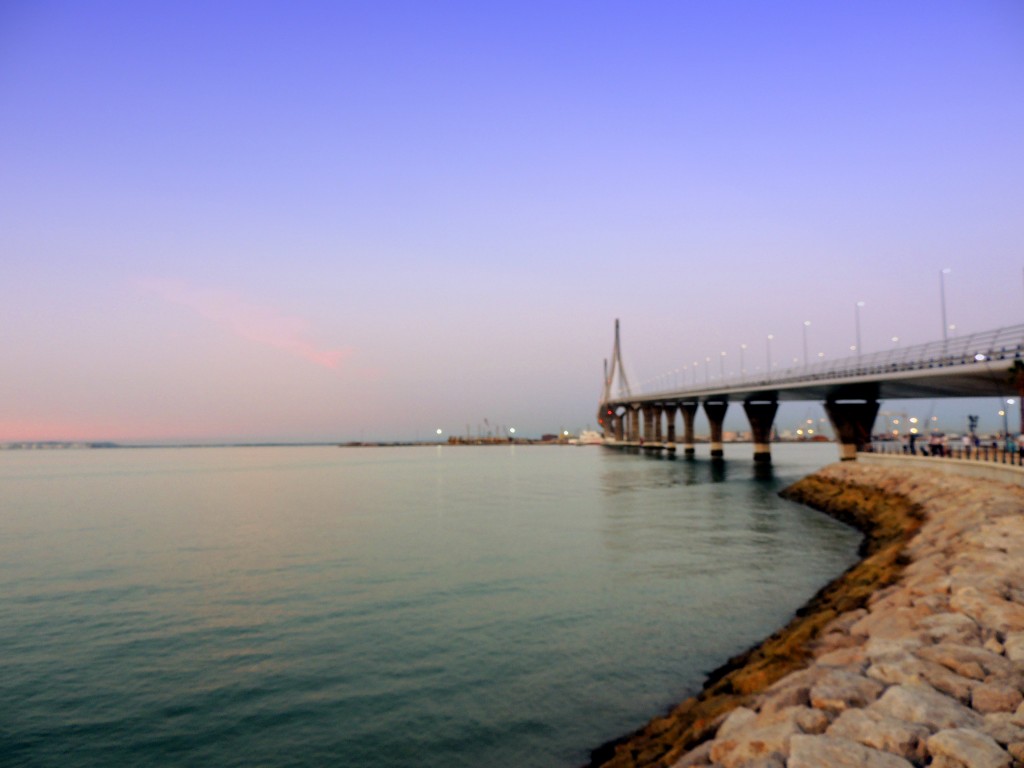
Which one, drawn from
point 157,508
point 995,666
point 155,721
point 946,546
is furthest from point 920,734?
point 157,508

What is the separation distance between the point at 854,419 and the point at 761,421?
87.2 ft

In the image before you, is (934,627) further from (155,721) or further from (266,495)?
(266,495)

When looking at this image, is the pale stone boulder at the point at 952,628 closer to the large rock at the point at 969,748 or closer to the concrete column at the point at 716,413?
the large rock at the point at 969,748

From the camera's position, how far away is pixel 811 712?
25.7ft

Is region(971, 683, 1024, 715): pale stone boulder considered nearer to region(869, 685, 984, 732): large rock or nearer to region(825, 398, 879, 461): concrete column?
region(869, 685, 984, 732): large rock

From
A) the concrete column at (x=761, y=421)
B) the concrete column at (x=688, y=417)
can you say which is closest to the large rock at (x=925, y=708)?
the concrete column at (x=761, y=421)

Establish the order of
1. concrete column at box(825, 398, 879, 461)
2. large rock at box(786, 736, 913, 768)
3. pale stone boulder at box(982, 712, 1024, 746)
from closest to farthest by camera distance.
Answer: large rock at box(786, 736, 913, 768) → pale stone boulder at box(982, 712, 1024, 746) → concrete column at box(825, 398, 879, 461)

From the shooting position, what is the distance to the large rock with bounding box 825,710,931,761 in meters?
6.72

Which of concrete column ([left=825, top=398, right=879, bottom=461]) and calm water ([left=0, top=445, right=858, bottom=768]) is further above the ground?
concrete column ([left=825, top=398, right=879, bottom=461])

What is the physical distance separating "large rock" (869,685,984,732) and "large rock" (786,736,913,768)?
0.92m

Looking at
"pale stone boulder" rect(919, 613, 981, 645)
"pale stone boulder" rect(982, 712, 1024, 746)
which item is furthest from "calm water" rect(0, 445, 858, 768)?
"pale stone boulder" rect(982, 712, 1024, 746)

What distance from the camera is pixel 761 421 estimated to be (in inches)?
3607

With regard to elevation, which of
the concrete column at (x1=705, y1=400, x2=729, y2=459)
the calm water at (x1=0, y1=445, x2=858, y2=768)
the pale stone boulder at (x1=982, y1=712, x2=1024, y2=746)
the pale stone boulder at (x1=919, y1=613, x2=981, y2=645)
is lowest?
the calm water at (x1=0, y1=445, x2=858, y2=768)

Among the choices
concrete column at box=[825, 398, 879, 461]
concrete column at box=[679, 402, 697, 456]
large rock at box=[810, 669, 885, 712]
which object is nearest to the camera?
large rock at box=[810, 669, 885, 712]
